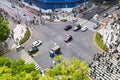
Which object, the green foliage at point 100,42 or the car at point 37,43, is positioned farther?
the car at point 37,43

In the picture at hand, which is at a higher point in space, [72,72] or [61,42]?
[72,72]

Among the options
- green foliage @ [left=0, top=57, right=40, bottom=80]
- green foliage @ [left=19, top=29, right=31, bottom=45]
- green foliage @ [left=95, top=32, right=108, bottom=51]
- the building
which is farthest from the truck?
the building

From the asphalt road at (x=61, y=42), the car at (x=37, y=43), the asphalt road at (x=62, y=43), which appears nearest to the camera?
the asphalt road at (x=62, y=43)

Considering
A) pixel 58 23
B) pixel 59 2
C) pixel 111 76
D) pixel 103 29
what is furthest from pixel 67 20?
pixel 111 76

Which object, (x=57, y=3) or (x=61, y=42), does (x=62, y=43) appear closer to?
(x=61, y=42)

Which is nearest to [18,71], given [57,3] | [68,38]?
[68,38]

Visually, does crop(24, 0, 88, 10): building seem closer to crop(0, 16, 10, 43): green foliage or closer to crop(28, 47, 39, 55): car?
crop(0, 16, 10, 43): green foliage

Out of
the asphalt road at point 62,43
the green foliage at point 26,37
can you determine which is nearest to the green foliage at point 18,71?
the asphalt road at point 62,43

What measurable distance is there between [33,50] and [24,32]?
43.7ft

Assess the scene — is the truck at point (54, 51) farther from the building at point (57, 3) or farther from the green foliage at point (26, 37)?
the building at point (57, 3)

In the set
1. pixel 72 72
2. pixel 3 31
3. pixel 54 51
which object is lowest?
pixel 54 51

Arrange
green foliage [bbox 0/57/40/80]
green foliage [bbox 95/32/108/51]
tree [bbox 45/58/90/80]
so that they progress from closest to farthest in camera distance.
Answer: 1. tree [bbox 45/58/90/80]
2. green foliage [bbox 0/57/40/80]
3. green foliage [bbox 95/32/108/51]

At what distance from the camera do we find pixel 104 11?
8400cm

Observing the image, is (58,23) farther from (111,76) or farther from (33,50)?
(111,76)
